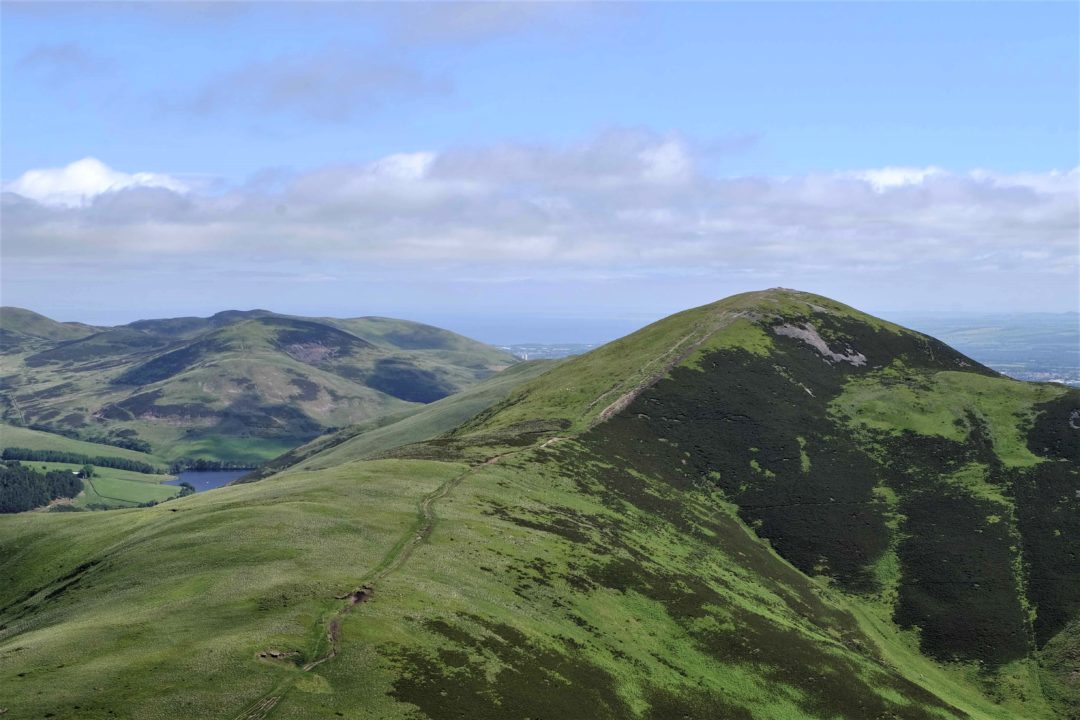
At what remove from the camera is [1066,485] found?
146 meters

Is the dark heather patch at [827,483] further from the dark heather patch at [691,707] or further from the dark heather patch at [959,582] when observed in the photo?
the dark heather patch at [691,707]

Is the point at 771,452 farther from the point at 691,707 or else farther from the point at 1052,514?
the point at 691,707

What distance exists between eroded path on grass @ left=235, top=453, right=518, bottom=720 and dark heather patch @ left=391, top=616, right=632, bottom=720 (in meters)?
5.64

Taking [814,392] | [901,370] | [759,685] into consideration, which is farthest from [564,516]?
[901,370]

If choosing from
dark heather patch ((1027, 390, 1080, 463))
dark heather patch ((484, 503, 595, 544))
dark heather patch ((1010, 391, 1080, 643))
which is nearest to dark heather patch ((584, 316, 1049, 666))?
dark heather patch ((1010, 391, 1080, 643))

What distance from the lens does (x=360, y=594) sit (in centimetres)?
6431

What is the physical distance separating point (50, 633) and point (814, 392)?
161872 mm

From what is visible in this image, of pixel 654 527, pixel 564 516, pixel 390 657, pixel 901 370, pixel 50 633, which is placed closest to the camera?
pixel 390 657

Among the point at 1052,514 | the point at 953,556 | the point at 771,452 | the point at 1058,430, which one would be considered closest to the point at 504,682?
the point at 953,556

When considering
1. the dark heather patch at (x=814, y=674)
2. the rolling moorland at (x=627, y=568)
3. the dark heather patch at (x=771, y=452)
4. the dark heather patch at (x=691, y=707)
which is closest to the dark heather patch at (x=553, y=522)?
the rolling moorland at (x=627, y=568)

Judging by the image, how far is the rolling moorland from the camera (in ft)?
177

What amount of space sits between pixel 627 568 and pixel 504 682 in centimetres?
3813

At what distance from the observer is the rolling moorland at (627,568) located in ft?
177

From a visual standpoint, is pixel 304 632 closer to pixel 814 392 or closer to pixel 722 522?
pixel 722 522
